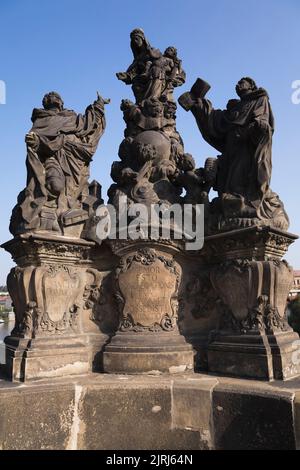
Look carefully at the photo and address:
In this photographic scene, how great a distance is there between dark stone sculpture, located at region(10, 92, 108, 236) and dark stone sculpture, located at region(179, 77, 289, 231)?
1.82 metres

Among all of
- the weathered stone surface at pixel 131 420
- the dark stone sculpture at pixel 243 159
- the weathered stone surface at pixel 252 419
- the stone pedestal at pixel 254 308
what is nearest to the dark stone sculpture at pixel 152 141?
the dark stone sculpture at pixel 243 159

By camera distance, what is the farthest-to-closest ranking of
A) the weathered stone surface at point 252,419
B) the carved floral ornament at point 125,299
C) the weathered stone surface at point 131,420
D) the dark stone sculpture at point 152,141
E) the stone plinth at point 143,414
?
the dark stone sculpture at point 152,141
the carved floral ornament at point 125,299
the weathered stone surface at point 131,420
the stone plinth at point 143,414
the weathered stone surface at point 252,419

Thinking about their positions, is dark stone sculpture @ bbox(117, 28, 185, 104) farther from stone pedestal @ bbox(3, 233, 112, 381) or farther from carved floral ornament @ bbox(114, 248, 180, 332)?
stone pedestal @ bbox(3, 233, 112, 381)

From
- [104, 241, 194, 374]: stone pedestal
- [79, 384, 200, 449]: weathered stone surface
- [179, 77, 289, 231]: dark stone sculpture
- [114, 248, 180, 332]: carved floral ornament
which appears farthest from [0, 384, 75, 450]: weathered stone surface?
[179, 77, 289, 231]: dark stone sculpture

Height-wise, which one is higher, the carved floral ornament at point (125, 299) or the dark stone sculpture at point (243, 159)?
the dark stone sculpture at point (243, 159)

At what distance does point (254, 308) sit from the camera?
494cm

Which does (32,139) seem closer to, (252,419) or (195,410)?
(195,410)

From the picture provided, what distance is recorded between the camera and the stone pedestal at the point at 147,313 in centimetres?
518

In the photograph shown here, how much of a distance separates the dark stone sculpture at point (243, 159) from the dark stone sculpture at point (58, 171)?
1.82 m

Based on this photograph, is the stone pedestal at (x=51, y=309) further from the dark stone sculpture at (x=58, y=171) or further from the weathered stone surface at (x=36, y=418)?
the weathered stone surface at (x=36, y=418)

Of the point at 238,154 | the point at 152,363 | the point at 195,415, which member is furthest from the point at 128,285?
the point at 238,154

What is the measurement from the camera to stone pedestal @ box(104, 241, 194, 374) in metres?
5.18

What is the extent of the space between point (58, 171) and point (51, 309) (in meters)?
1.96
